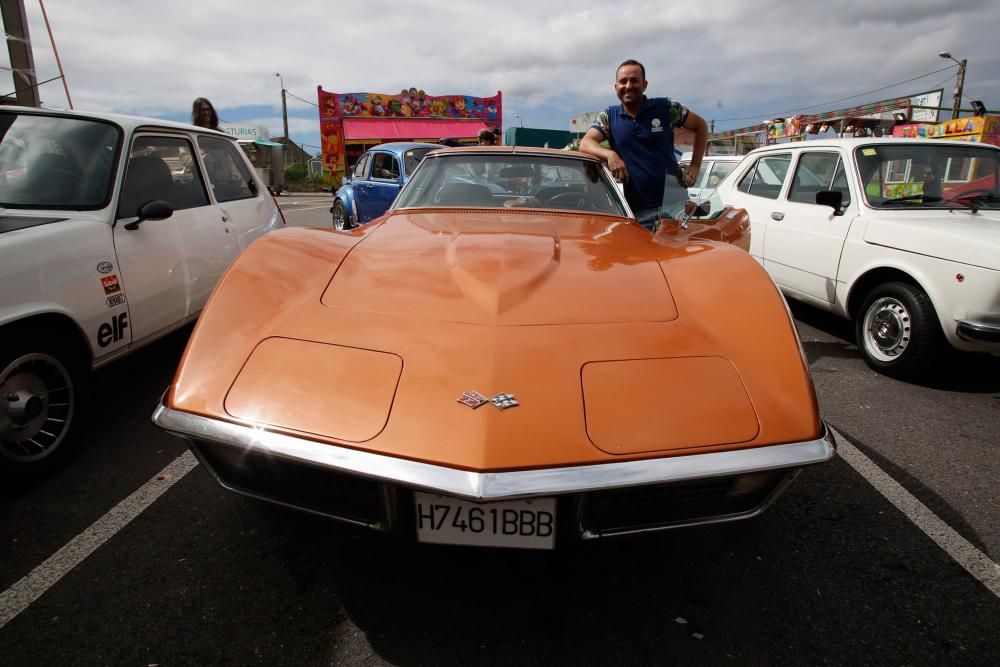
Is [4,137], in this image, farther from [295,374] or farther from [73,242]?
[295,374]

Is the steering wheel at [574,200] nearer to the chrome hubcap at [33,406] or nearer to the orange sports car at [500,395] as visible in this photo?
the orange sports car at [500,395]

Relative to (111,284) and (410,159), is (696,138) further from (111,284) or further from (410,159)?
(410,159)

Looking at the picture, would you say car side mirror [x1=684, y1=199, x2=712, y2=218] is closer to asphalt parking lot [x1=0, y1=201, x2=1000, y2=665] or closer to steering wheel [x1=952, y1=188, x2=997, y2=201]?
asphalt parking lot [x1=0, y1=201, x2=1000, y2=665]

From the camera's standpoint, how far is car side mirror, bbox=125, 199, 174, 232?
287 centimetres

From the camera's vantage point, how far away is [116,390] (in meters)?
3.30

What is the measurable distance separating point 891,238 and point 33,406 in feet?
16.0

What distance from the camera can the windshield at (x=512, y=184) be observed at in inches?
121

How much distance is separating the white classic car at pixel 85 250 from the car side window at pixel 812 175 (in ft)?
14.9

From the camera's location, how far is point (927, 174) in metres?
4.20

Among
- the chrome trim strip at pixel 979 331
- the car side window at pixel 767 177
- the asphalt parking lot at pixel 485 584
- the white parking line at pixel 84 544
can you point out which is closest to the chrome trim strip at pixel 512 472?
the asphalt parking lot at pixel 485 584

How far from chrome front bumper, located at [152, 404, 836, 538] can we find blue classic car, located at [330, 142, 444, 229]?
734cm

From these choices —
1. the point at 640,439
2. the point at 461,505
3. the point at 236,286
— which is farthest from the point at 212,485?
the point at 640,439

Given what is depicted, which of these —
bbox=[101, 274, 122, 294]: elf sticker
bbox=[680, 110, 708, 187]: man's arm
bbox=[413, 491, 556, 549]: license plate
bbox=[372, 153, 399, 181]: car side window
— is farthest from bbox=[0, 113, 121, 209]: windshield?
bbox=[372, 153, 399, 181]: car side window

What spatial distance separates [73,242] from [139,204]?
605mm
